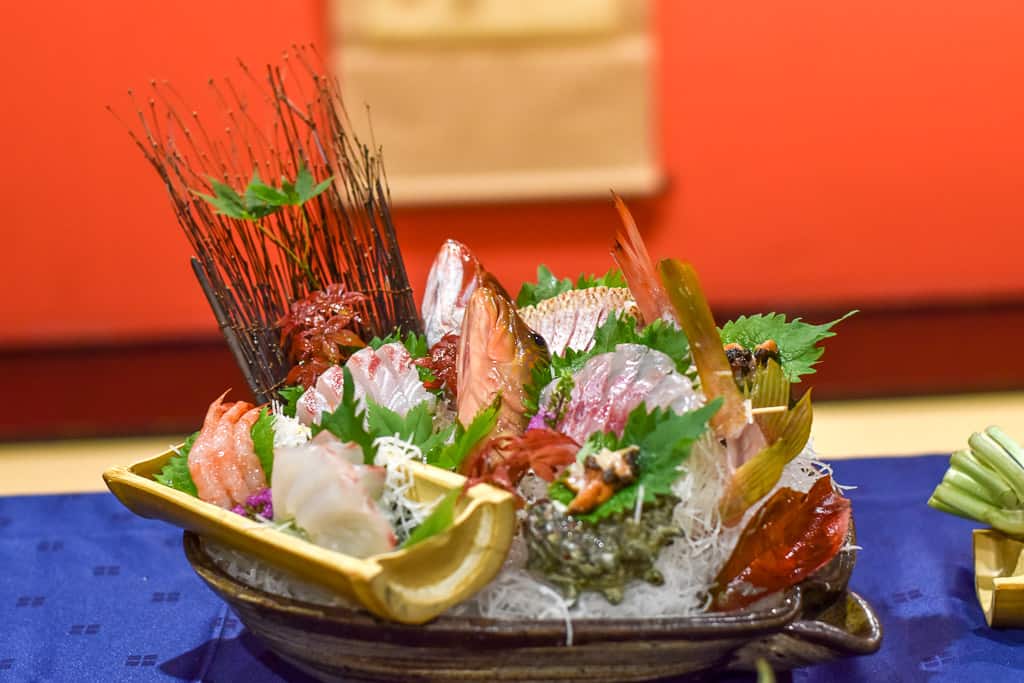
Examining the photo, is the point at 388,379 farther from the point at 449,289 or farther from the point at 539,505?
the point at 539,505

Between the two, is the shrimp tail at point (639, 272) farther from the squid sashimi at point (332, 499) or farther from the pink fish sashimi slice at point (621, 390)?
the squid sashimi at point (332, 499)

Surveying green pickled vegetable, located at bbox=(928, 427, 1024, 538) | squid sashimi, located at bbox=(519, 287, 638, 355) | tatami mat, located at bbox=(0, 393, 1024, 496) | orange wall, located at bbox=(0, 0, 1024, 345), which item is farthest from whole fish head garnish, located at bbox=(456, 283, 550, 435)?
orange wall, located at bbox=(0, 0, 1024, 345)

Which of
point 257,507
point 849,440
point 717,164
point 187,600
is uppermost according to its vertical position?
point 257,507

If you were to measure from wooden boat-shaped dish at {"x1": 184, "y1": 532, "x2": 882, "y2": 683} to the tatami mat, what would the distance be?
57.2 inches

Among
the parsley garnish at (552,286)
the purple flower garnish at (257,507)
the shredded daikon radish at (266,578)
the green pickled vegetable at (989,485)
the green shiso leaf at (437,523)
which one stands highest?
the green shiso leaf at (437,523)

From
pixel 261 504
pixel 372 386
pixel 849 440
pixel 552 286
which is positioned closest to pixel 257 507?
pixel 261 504

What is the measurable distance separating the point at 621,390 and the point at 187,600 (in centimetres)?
76

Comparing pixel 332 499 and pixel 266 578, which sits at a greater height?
pixel 332 499

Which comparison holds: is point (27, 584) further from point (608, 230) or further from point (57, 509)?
point (608, 230)

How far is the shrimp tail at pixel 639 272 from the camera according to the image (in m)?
1.28

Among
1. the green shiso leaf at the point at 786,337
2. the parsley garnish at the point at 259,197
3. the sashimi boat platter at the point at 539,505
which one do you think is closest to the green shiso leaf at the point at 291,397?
the sashimi boat platter at the point at 539,505

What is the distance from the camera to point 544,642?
0.96 metres

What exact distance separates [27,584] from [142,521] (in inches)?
9.9

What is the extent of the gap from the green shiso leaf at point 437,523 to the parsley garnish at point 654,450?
13 centimetres
